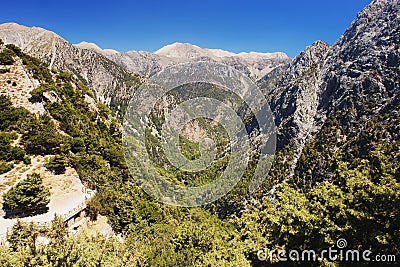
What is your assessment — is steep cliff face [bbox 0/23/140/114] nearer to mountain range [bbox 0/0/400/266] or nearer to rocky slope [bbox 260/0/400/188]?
mountain range [bbox 0/0/400/266]

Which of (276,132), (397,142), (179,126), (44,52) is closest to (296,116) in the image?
(276,132)

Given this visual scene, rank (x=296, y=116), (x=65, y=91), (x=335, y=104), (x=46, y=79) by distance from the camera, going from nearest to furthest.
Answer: (x=46, y=79) < (x=65, y=91) < (x=335, y=104) < (x=296, y=116)

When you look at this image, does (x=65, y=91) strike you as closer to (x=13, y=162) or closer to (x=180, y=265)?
(x=13, y=162)

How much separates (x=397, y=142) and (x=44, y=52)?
209703 millimetres

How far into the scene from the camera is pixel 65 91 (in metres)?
43.8
